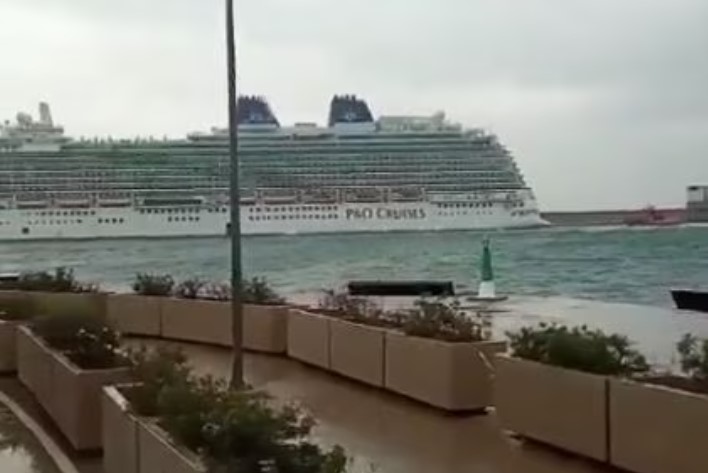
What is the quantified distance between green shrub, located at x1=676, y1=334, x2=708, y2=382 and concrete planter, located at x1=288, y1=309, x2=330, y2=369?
4.06 metres

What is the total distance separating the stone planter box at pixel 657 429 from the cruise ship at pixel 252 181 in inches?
2512

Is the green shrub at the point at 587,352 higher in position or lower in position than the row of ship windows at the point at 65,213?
higher

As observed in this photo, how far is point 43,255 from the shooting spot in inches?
2512

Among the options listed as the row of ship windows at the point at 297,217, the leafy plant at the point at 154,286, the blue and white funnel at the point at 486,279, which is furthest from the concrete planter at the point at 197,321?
the row of ship windows at the point at 297,217

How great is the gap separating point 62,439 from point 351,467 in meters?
2.46

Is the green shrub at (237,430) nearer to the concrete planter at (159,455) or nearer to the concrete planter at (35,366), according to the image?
the concrete planter at (159,455)

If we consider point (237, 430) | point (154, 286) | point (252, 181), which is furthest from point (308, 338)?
point (252, 181)

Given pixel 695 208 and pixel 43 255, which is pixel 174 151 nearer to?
pixel 43 255

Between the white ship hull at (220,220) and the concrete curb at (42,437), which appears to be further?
the white ship hull at (220,220)

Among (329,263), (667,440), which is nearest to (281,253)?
(329,263)

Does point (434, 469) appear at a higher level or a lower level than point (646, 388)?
lower

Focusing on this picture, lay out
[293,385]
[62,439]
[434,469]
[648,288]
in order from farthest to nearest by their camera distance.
→ [648,288], [293,385], [62,439], [434,469]

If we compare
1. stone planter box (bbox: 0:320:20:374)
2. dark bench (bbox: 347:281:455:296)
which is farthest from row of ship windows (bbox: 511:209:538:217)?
stone planter box (bbox: 0:320:20:374)

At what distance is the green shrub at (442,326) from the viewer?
29.0ft
